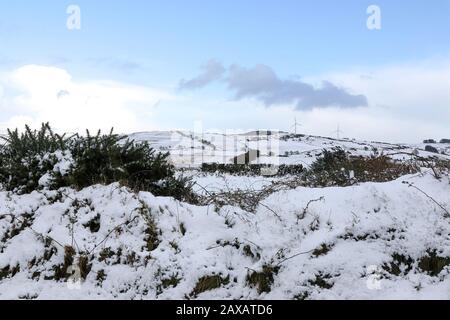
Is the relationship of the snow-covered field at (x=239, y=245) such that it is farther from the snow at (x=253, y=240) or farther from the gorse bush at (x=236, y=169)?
the gorse bush at (x=236, y=169)

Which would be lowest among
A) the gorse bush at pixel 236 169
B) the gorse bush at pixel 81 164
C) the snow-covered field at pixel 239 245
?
the gorse bush at pixel 236 169

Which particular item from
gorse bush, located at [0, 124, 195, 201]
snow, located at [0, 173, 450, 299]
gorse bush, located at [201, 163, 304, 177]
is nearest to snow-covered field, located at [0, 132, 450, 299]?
snow, located at [0, 173, 450, 299]

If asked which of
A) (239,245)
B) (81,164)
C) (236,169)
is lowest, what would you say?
(236,169)

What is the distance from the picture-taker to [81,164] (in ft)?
23.4

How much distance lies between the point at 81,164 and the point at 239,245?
3.01 meters

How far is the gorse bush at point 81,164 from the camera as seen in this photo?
22.8ft

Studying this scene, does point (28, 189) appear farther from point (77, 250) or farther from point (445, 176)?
point (445, 176)

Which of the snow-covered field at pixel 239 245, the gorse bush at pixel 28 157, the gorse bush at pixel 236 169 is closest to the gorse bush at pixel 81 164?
the gorse bush at pixel 28 157

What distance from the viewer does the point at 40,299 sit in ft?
16.5

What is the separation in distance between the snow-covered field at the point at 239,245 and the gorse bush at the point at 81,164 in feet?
2.02

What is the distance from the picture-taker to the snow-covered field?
4898mm

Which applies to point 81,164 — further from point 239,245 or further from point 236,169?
point 236,169

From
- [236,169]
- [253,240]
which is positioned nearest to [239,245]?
[253,240]

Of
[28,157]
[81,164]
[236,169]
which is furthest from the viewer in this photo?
[236,169]
